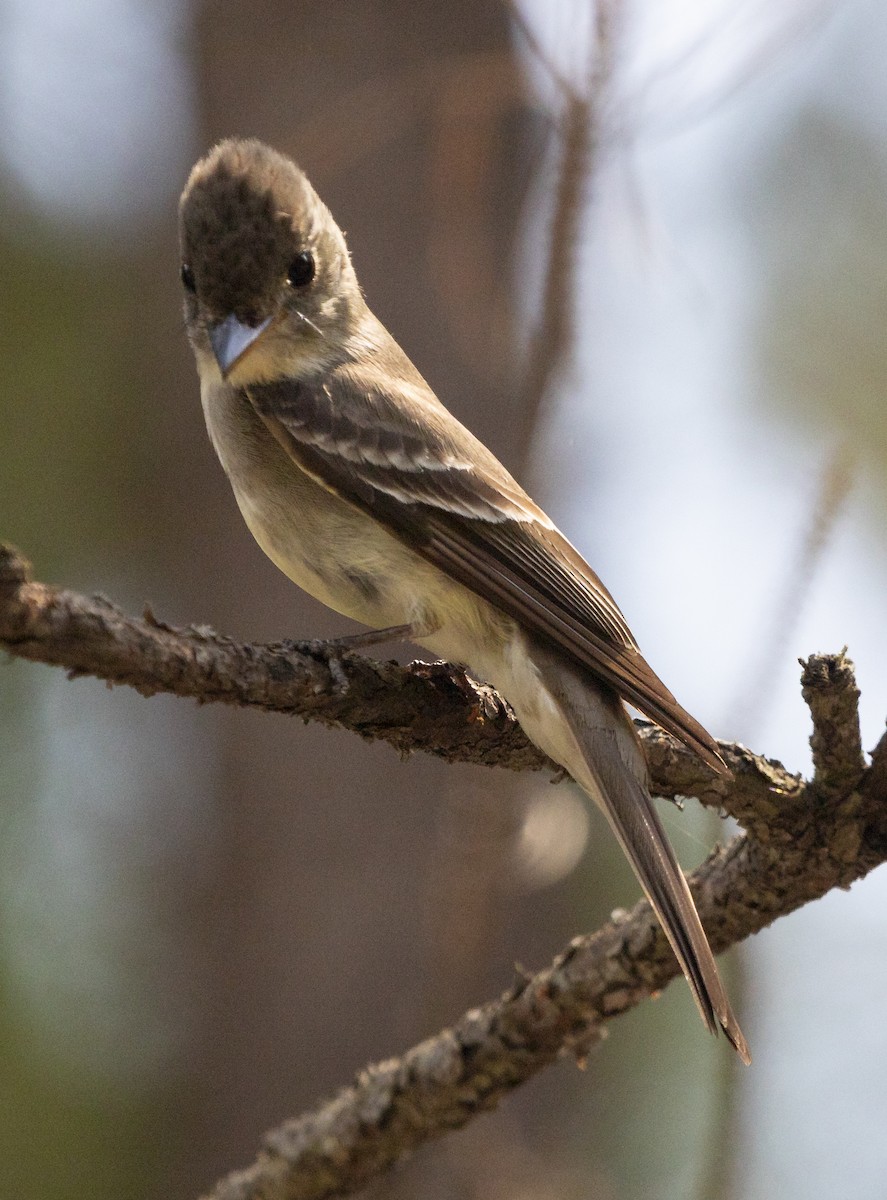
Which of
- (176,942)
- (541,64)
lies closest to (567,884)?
(176,942)

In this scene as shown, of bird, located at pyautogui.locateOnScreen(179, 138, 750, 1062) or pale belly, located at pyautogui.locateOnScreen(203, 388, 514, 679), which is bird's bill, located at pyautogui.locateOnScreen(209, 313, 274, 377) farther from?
pale belly, located at pyautogui.locateOnScreen(203, 388, 514, 679)

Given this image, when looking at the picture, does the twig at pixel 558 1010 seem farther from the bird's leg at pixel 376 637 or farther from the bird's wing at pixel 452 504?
the bird's leg at pixel 376 637

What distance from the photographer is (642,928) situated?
8.12 ft

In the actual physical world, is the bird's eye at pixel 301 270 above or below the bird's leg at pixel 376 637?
above

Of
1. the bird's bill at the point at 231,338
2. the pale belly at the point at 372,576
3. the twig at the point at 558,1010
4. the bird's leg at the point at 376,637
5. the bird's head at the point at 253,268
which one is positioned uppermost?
the bird's head at the point at 253,268

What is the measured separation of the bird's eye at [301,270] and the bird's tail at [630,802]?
107cm

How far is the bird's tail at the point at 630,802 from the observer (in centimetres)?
222

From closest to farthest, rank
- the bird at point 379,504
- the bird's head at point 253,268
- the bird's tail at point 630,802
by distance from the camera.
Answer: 1. the bird's tail at point 630,802
2. the bird at point 379,504
3. the bird's head at point 253,268

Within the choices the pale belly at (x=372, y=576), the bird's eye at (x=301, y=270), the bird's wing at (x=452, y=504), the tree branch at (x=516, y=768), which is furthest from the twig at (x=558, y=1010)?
the bird's eye at (x=301, y=270)

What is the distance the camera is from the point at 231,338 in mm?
2865

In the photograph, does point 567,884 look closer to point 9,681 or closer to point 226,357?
point 9,681

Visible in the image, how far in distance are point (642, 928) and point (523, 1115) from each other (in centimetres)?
214

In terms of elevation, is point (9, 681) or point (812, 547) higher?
point (9, 681)

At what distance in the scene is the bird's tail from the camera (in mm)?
2217
